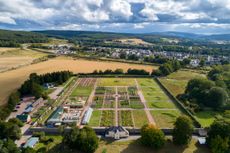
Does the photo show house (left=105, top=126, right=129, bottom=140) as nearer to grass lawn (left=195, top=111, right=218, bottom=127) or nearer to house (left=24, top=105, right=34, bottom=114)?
grass lawn (left=195, top=111, right=218, bottom=127)

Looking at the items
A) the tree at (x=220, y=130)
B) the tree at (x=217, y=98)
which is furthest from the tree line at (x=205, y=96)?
the tree at (x=220, y=130)

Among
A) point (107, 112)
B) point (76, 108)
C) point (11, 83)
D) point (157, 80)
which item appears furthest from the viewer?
point (157, 80)

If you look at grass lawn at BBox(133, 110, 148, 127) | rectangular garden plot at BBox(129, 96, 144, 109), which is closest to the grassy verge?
grass lawn at BBox(133, 110, 148, 127)

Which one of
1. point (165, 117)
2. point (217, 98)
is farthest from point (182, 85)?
point (165, 117)

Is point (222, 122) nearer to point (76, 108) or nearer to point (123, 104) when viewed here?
point (123, 104)

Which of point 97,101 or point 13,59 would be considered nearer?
point 97,101

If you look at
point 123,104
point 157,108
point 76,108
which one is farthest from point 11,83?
point 157,108

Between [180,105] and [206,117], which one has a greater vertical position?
[180,105]

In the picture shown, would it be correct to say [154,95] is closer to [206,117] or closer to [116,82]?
[206,117]
